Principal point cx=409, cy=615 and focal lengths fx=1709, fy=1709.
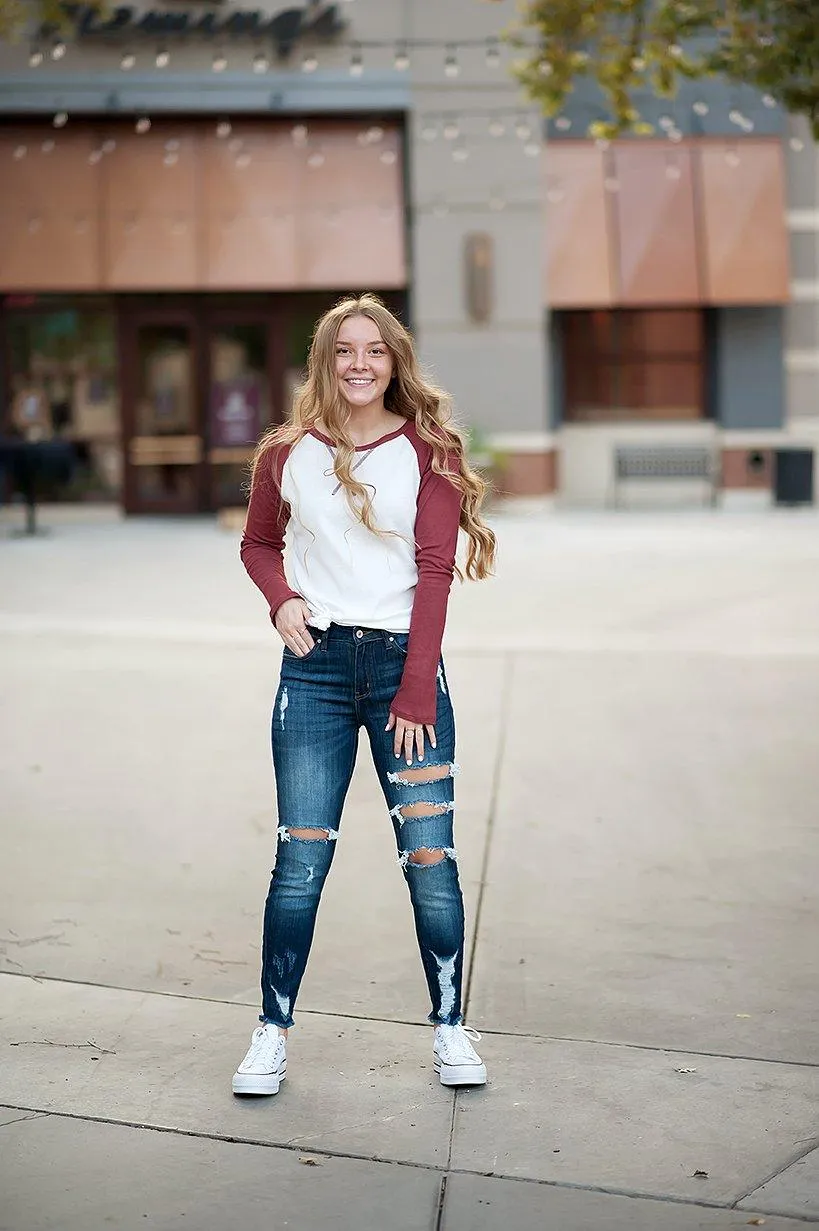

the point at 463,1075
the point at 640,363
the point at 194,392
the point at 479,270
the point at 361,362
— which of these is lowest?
the point at 463,1075

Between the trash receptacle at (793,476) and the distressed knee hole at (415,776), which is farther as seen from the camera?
the trash receptacle at (793,476)

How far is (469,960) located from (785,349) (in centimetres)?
1815

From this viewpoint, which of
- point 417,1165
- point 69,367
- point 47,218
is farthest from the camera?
point 69,367

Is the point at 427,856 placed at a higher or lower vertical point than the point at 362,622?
lower

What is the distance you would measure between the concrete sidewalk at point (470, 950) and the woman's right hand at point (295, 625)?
1088 millimetres

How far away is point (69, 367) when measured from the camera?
21.3 m

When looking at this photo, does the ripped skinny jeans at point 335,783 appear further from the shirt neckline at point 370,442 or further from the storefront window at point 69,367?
the storefront window at point 69,367

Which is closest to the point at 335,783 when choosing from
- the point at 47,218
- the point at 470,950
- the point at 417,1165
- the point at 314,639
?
the point at 314,639

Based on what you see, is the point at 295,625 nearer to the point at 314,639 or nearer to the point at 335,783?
the point at 314,639

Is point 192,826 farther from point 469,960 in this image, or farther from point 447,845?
point 447,845

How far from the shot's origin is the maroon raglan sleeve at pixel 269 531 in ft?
13.5

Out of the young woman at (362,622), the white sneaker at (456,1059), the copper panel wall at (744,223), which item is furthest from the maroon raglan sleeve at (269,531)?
the copper panel wall at (744,223)

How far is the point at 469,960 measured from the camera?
5.26m

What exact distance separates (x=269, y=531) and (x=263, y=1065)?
1296 millimetres
